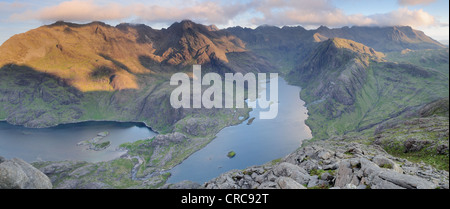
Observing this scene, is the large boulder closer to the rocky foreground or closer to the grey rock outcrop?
the grey rock outcrop

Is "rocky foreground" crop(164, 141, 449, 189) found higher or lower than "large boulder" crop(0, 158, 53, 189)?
higher

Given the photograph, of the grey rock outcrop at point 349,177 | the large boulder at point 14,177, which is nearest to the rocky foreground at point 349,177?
the grey rock outcrop at point 349,177

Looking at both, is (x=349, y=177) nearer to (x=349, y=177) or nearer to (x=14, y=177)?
(x=349, y=177)

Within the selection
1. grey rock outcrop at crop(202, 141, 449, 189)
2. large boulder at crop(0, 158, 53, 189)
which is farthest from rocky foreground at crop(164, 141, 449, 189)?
large boulder at crop(0, 158, 53, 189)

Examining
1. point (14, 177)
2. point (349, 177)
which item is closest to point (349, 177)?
point (349, 177)

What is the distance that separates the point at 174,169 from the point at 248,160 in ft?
205

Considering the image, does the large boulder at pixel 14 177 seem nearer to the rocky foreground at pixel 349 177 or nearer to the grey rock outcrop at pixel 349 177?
the grey rock outcrop at pixel 349 177

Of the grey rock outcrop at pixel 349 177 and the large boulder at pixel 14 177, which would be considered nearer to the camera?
the grey rock outcrop at pixel 349 177

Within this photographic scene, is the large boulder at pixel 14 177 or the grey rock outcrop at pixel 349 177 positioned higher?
the grey rock outcrop at pixel 349 177

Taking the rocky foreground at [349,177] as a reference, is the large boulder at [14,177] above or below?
below
